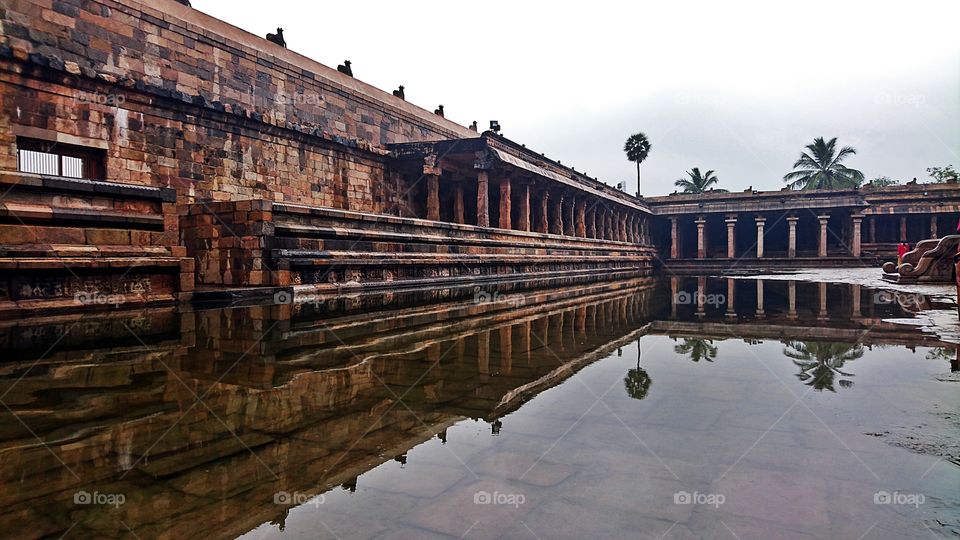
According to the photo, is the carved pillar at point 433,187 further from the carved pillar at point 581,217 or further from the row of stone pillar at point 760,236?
the row of stone pillar at point 760,236

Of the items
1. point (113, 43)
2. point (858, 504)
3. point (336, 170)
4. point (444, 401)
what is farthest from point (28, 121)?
point (858, 504)

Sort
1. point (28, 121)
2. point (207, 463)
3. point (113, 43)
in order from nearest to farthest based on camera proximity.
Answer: point (207, 463) < point (28, 121) < point (113, 43)

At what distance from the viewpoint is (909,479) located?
2.34 metres

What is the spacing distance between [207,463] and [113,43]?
13742mm

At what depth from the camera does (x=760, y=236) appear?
42.4 m

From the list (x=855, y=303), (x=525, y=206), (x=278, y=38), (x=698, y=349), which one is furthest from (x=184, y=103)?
(x=855, y=303)

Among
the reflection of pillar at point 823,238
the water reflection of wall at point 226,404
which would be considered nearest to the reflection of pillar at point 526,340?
the water reflection of wall at point 226,404

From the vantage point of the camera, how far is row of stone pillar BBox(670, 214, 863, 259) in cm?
3997

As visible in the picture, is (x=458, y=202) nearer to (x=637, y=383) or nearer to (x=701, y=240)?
(x=637, y=383)

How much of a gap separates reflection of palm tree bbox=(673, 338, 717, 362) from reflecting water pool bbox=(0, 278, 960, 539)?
62 mm

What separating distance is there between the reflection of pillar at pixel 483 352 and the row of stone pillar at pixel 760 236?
39.5 m

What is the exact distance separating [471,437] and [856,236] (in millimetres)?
45366

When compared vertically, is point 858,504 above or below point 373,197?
below

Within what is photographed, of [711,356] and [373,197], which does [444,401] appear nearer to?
[711,356]
